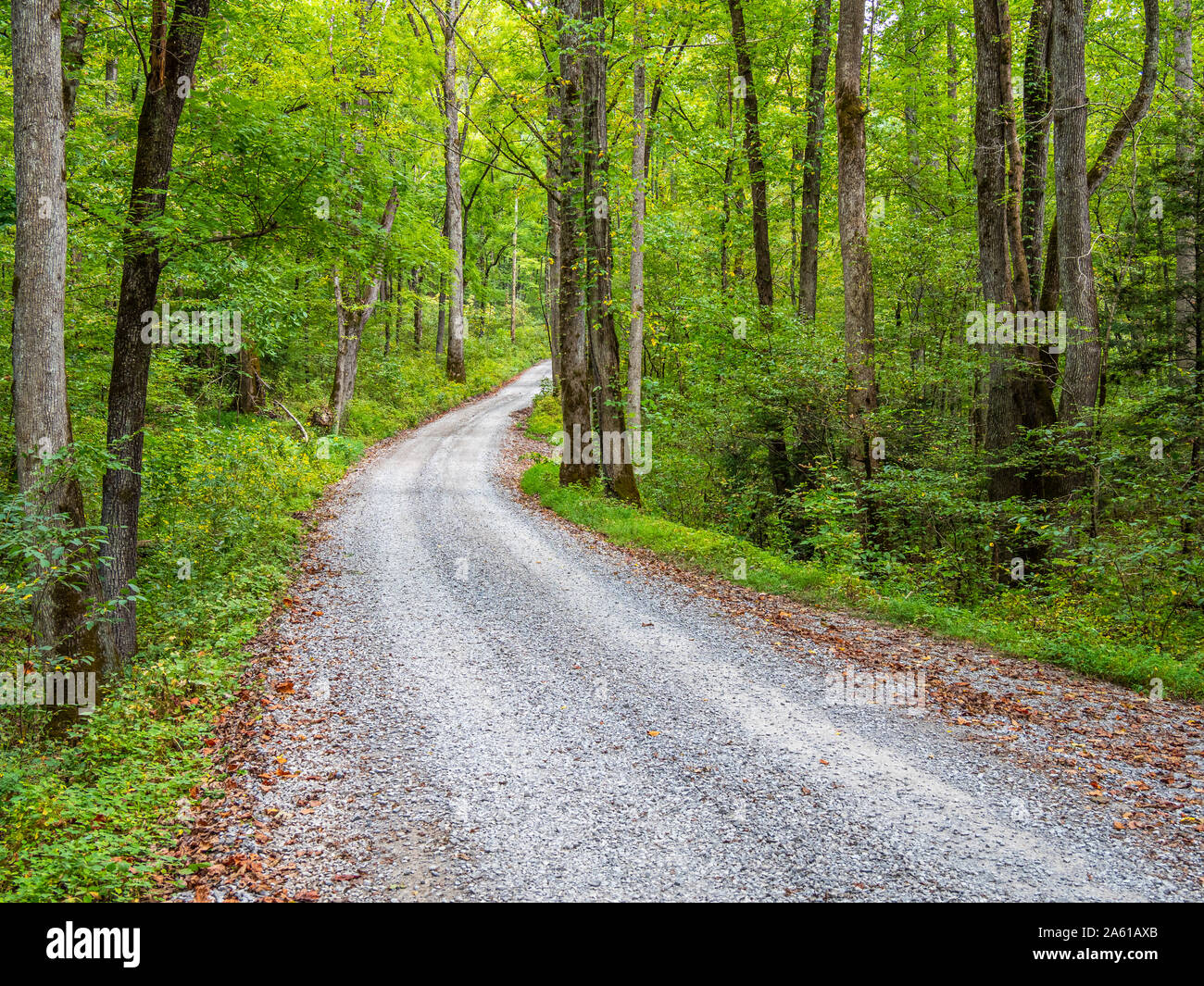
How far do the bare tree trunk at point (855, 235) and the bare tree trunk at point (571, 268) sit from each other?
458 centimetres

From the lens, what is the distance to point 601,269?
1390 centimetres

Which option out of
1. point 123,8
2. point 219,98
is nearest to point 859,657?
point 219,98

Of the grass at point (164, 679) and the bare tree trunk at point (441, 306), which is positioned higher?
the bare tree trunk at point (441, 306)

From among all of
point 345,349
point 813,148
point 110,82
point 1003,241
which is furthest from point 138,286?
point 345,349

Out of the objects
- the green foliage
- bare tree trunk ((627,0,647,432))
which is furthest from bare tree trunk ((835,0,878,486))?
bare tree trunk ((627,0,647,432))

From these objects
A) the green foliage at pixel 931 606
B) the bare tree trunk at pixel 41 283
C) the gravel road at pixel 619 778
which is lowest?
the gravel road at pixel 619 778

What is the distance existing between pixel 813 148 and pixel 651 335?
17.8ft

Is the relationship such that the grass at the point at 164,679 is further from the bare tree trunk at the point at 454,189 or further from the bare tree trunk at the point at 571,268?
the bare tree trunk at the point at 454,189

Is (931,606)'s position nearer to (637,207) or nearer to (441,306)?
(637,207)

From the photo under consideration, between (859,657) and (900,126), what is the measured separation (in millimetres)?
19015

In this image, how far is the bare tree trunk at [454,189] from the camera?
24.4 meters

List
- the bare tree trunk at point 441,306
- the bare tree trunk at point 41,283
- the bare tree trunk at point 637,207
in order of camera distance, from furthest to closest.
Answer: the bare tree trunk at point 441,306
the bare tree trunk at point 637,207
the bare tree trunk at point 41,283

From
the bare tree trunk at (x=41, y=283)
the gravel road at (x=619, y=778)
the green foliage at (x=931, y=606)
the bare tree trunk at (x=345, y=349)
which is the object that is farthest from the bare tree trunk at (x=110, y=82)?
the green foliage at (x=931, y=606)
